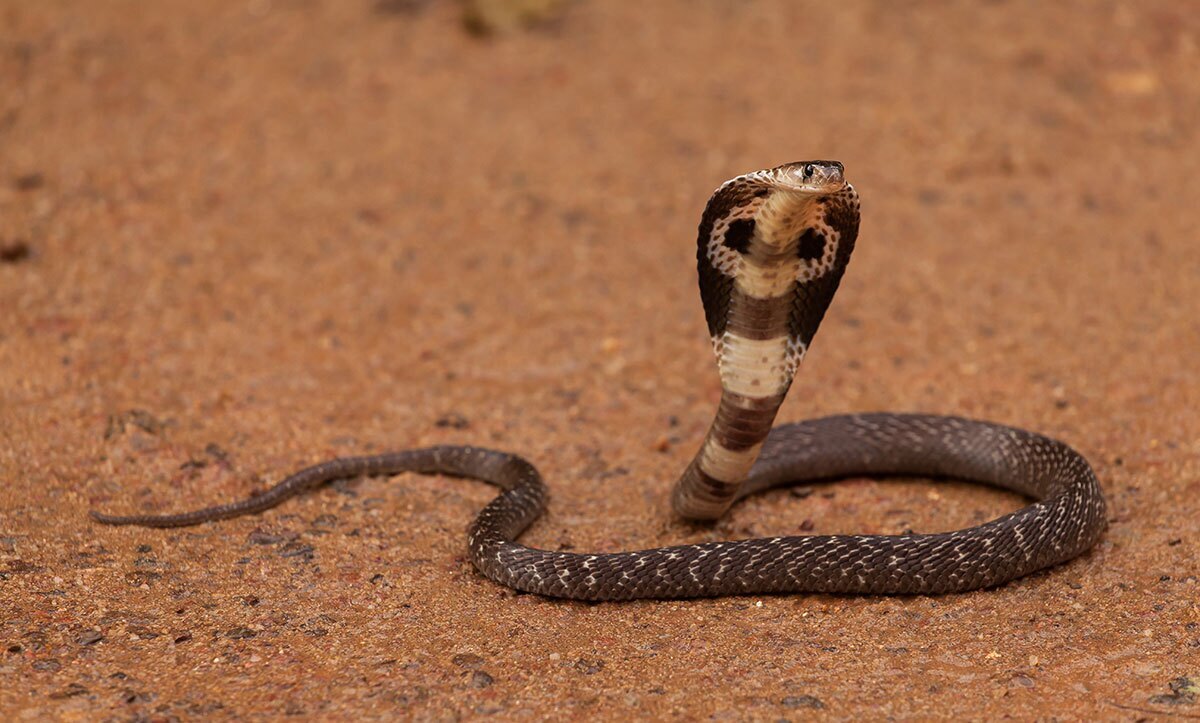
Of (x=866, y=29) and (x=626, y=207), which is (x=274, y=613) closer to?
(x=626, y=207)

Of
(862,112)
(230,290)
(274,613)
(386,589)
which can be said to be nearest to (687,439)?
(386,589)

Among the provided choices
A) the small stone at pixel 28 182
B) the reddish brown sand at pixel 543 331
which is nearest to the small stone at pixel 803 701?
the reddish brown sand at pixel 543 331

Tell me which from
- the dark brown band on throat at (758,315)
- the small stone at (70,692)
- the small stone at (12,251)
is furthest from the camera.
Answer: the small stone at (12,251)

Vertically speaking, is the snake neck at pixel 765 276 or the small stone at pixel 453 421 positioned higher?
the snake neck at pixel 765 276

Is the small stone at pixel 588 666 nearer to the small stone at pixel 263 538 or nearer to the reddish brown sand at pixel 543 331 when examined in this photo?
the reddish brown sand at pixel 543 331

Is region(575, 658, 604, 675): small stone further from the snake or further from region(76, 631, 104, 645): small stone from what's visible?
region(76, 631, 104, 645): small stone

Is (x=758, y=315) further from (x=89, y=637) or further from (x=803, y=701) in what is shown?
(x=89, y=637)

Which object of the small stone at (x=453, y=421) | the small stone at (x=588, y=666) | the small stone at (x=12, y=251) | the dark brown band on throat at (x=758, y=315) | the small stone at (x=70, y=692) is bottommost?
the small stone at (x=453, y=421)

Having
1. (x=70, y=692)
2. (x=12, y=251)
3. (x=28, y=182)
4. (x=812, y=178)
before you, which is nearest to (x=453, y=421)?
(x=70, y=692)
